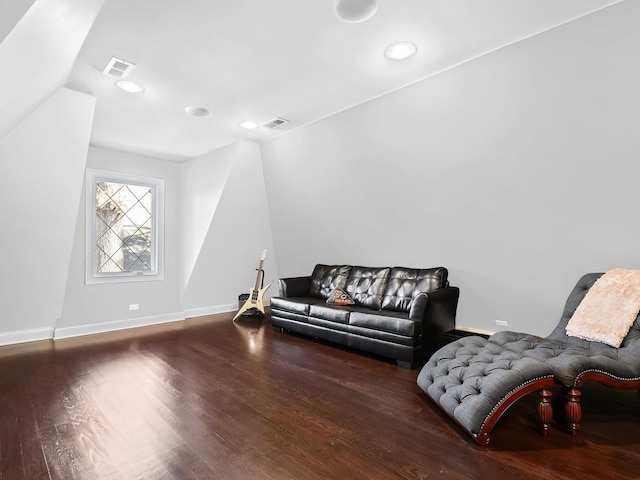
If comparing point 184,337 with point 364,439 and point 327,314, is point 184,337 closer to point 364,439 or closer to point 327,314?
point 327,314

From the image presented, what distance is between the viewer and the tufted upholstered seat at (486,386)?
1.84 metres

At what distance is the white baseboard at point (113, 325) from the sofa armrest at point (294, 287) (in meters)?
1.86

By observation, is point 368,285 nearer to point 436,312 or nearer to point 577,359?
point 436,312

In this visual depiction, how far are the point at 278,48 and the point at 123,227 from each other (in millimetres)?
4052

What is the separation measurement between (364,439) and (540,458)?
92 centimetres

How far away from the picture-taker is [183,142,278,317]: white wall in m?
5.09

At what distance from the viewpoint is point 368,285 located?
4.42 metres

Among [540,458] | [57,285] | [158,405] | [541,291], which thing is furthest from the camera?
[57,285]

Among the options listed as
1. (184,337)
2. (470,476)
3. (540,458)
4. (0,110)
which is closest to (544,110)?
(540,458)

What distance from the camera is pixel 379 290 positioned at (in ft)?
14.0

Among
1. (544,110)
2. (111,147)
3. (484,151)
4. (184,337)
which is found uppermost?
→ (111,147)

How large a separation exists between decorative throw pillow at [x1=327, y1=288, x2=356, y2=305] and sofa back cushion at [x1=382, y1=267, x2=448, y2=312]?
454mm

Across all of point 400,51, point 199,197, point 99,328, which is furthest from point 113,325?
point 400,51

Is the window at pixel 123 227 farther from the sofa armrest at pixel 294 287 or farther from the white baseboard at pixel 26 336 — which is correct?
the sofa armrest at pixel 294 287
